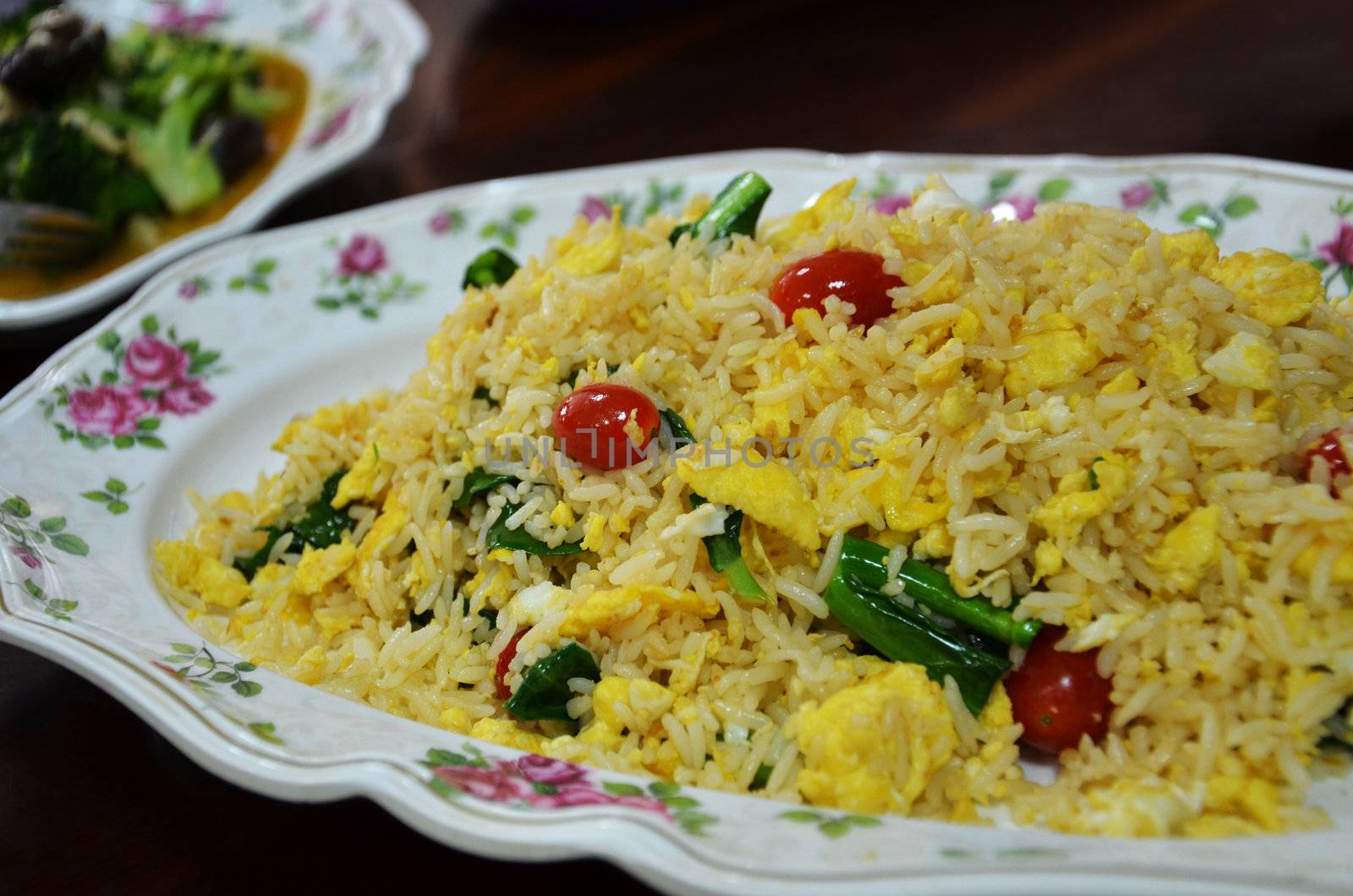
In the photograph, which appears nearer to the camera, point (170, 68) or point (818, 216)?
point (818, 216)

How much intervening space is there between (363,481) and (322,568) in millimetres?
285

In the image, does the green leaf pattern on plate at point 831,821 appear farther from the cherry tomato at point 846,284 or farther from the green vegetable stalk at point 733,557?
the cherry tomato at point 846,284

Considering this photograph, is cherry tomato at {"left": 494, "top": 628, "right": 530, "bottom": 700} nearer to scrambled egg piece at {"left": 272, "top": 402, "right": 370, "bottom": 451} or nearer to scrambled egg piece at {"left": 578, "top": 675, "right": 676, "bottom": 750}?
scrambled egg piece at {"left": 578, "top": 675, "right": 676, "bottom": 750}

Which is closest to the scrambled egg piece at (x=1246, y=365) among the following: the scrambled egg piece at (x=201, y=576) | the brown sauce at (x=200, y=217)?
the scrambled egg piece at (x=201, y=576)

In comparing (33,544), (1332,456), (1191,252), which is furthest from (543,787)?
(1191,252)

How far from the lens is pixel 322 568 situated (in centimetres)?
269

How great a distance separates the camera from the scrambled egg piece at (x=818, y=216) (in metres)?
2.91

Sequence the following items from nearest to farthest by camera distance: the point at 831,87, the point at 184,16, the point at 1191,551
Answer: the point at 1191,551
the point at 831,87
the point at 184,16

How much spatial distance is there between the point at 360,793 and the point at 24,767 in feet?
3.79

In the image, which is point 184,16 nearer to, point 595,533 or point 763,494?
point 595,533

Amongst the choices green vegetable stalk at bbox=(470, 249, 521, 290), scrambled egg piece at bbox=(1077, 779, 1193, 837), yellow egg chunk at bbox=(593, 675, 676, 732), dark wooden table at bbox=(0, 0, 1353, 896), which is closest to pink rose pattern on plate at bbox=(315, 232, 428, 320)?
green vegetable stalk at bbox=(470, 249, 521, 290)

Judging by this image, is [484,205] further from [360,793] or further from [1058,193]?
[360,793]

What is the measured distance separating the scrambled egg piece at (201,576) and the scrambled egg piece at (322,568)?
208 mm

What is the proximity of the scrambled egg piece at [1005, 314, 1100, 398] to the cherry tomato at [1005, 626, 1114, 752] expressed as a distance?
552mm
